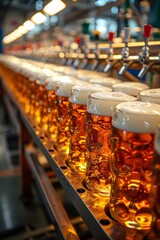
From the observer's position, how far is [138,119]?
59 cm

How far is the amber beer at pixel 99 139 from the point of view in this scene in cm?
74

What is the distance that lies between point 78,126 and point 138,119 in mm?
443

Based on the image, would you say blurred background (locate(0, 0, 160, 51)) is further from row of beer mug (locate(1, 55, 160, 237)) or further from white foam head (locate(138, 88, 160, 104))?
white foam head (locate(138, 88, 160, 104))

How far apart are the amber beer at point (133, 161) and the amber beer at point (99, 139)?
8cm

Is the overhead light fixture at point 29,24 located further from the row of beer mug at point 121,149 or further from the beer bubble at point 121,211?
the beer bubble at point 121,211

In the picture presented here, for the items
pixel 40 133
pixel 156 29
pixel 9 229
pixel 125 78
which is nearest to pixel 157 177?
pixel 40 133

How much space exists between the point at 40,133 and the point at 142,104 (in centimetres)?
83

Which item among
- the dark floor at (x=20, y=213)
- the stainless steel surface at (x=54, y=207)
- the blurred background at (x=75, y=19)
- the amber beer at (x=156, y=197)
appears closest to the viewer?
the amber beer at (x=156, y=197)

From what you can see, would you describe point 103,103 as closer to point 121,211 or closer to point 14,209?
point 121,211

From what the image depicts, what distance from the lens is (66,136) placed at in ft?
3.92

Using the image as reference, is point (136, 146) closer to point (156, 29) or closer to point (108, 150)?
point (108, 150)

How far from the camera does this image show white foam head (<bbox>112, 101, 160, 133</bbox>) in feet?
1.92

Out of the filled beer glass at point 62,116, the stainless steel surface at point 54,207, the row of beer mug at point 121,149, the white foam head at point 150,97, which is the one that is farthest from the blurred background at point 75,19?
the white foam head at point 150,97

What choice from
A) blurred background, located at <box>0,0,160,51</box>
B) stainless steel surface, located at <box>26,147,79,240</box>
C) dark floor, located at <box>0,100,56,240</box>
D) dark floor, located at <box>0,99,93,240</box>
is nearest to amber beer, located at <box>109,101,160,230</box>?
stainless steel surface, located at <box>26,147,79,240</box>
